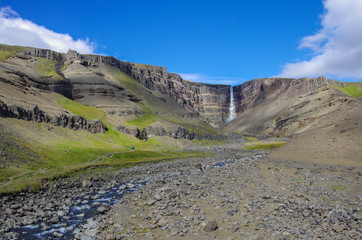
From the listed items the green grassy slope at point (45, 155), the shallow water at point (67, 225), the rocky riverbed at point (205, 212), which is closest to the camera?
the rocky riverbed at point (205, 212)

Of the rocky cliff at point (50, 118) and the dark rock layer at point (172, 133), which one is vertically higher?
the rocky cliff at point (50, 118)

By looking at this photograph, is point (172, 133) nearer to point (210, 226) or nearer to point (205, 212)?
point (205, 212)

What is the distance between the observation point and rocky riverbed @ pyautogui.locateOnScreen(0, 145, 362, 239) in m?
17.2

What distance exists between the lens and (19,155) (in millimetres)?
48594

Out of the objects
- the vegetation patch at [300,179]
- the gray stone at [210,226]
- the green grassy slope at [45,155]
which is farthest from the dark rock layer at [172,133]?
the gray stone at [210,226]

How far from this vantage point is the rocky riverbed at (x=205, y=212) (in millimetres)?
17172

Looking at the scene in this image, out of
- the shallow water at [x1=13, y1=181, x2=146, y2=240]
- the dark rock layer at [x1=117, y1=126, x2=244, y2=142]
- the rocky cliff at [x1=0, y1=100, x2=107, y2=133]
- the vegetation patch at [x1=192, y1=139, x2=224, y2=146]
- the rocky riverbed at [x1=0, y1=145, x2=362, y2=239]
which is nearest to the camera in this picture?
the rocky riverbed at [x1=0, y1=145, x2=362, y2=239]

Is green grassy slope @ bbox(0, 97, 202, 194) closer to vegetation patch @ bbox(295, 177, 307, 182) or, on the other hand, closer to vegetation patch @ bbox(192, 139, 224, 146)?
vegetation patch @ bbox(295, 177, 307, 182)

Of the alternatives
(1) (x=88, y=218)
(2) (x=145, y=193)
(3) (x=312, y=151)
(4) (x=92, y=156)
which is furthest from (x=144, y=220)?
(4) (x=92, y=156)

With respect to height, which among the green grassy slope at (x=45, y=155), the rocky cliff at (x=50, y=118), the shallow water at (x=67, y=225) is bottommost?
the shallow water at (x=67, y=225)

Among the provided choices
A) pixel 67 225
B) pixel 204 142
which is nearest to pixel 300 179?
pixel 67 225

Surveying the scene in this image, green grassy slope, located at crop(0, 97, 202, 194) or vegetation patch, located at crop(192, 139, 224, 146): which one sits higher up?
green grassy slope, located at crop(0, 97, 202, 194)

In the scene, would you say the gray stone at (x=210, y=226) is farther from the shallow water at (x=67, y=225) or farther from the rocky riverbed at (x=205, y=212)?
the shallow water at (x=67, y=225)

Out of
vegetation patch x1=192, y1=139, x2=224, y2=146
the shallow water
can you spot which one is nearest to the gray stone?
the shallow water
